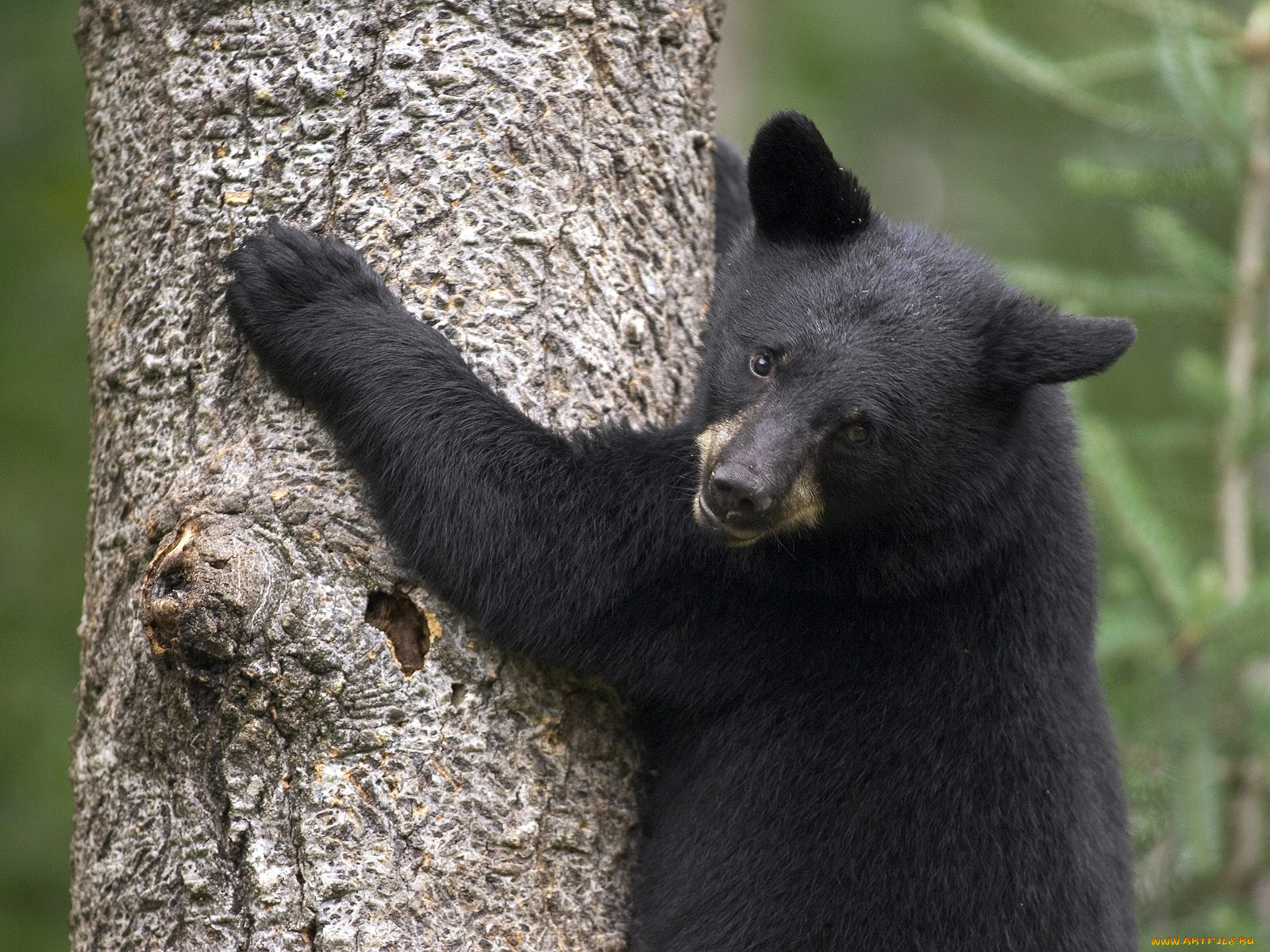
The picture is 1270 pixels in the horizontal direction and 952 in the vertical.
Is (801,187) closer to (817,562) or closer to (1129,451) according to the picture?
(817,562)

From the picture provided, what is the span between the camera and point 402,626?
2.86m

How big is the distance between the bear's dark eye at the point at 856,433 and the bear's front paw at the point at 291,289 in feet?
3.97

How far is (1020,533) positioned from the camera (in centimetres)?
324

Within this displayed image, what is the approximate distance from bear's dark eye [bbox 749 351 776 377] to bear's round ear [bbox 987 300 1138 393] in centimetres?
55

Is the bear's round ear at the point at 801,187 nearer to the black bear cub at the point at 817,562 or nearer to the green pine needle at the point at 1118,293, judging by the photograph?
the black bear cub at the point at 817,562

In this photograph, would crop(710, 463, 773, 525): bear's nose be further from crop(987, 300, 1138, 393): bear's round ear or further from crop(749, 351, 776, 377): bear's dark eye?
crop(987, 300, 1138, 393): bear's round ear

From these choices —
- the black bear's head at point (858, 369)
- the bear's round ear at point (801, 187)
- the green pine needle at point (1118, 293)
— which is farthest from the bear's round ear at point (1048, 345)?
the green pine needle at point (1118, 293)

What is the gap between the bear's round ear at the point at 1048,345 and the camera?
293 cm

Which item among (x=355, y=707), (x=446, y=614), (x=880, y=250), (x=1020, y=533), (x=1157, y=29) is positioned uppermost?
(x=1157, y=29)

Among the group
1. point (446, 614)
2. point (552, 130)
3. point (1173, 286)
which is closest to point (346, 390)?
point (446, 614)

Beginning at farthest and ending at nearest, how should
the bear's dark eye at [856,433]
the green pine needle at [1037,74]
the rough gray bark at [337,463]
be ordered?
1. the green pine needle at [1037,74]
2. the bear's dark eye at [856,433]
3. the rough gray bark at [337,463]

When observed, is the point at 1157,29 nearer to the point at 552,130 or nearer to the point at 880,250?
the point at 880,250

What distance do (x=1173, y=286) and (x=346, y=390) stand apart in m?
3.76

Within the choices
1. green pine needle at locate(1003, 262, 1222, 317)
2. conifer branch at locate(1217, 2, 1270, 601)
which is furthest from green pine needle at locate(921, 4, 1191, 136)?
green pine needle at locate(1003, 262, 1222, 317)
